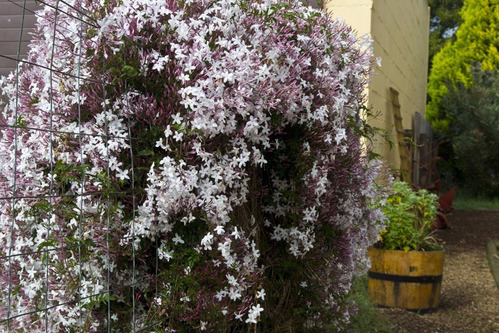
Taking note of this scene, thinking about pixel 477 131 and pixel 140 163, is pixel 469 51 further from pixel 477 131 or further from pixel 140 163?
pixel 140 163

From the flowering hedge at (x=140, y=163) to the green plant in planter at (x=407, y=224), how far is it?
2.60 m

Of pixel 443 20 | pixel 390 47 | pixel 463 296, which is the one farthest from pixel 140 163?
pixel 443 20

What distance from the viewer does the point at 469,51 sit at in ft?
44.9

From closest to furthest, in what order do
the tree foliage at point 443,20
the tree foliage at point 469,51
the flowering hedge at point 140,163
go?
the flowering hedge at point 140,163 → the tree foliage at point 469,51 → the tree foliage at point 443,20

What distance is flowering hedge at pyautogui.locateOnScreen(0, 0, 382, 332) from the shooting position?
6.87 feet

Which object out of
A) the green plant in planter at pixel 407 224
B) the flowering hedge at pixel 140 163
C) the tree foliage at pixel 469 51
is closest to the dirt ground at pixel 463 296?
the green plant in planter at pixel 407 224

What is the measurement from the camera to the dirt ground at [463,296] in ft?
15.1

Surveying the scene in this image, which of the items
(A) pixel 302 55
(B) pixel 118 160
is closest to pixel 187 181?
(B) pixel 118 160

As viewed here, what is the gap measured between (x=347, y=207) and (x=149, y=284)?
1192 millimetres

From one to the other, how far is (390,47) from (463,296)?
109 inches

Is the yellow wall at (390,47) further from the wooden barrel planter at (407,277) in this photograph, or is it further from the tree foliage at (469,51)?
the tree foliage at (469,51)

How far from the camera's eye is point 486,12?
43.5 feet

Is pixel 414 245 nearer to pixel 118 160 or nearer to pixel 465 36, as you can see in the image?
pixel 118 160

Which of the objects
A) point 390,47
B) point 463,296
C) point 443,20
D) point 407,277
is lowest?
point 463,296
